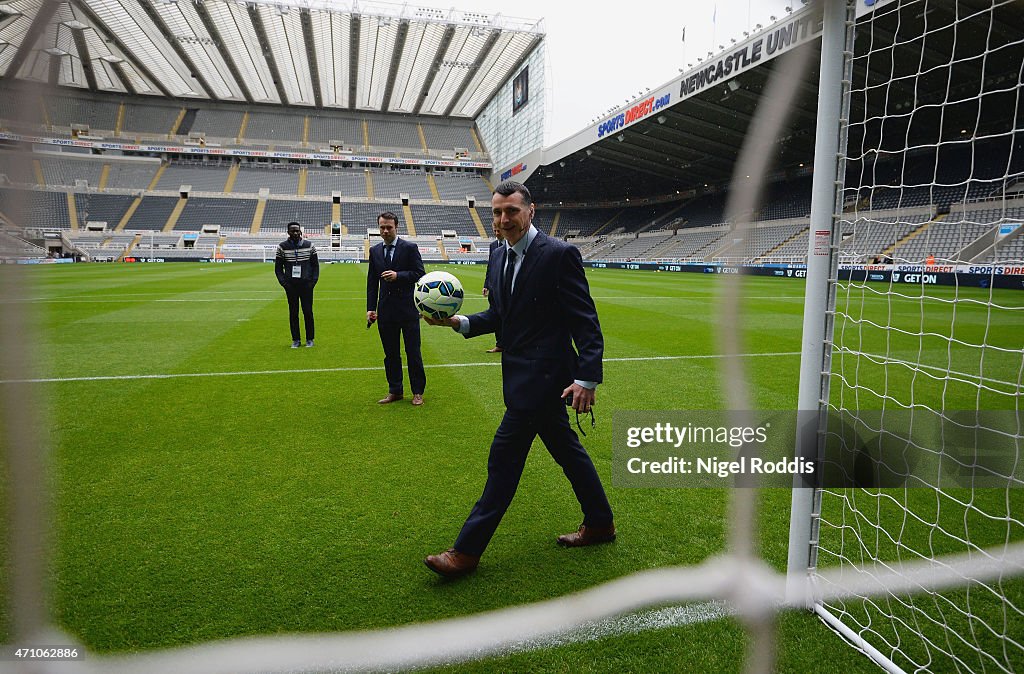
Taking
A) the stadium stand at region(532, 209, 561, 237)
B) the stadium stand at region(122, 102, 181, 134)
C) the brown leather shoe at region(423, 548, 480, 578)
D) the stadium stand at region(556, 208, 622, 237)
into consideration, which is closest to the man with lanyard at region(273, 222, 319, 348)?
the brown leather shoe at region(423, 548, 480, 578)

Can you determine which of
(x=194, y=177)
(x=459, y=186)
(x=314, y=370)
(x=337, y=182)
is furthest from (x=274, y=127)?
(x=314, y=370)

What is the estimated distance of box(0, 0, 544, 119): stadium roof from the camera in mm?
36406

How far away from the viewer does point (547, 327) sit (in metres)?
2.54

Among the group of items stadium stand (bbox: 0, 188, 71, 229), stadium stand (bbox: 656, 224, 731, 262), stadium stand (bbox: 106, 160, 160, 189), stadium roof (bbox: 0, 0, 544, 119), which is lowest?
stadium stand (bbox: 0, 188, 71, 229)

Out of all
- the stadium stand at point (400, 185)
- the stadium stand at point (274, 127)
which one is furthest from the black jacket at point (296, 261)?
the stadium stand at point (274, 127)

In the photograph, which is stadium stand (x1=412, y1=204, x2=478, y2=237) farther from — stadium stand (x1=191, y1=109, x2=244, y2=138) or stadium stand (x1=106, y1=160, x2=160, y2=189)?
stadium stand (x1=106, y1=160, x2=160, y2=189)

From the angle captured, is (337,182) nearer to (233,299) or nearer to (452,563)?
(233,299)

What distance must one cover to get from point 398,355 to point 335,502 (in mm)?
2280

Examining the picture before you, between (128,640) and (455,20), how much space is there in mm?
45608

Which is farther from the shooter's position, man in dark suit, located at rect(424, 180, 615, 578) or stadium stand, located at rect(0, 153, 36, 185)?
man in dark suit, located at rect(424, 180, 615, 578)

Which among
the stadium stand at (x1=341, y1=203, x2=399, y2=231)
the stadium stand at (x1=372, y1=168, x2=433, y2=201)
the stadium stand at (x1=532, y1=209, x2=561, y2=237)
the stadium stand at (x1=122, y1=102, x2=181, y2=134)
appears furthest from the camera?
the stadium stand at (x1=372, y1=168, x2=433, y2=201)

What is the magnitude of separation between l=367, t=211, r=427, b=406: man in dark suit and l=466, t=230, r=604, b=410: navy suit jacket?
110 inches

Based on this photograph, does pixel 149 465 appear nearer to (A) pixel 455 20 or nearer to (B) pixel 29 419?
(B) pixel 29 419

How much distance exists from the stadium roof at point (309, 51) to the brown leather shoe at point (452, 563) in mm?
33706
